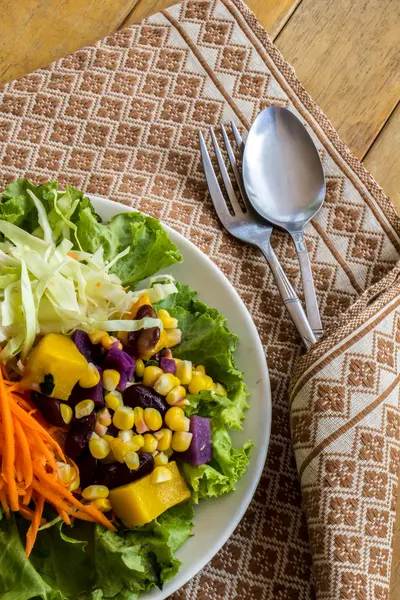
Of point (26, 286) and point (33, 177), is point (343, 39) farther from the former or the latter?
point (26, 286)

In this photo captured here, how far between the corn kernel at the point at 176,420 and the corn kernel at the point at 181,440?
0.01 metres

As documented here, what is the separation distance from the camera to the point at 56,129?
8.41 ft

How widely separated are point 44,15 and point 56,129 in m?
0.52

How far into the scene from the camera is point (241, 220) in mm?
2443

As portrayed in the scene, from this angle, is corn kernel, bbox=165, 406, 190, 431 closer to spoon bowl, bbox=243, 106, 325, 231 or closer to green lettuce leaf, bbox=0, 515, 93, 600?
green lettuce leaf, bbox=0, 515, 93, 600

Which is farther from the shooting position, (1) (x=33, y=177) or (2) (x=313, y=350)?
(1) (x=33, y=177)

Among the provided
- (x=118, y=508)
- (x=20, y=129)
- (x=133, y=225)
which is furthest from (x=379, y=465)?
(x=20, y=129)

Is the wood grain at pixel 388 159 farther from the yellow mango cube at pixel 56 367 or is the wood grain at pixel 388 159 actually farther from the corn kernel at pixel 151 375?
the yellow mango cube at pixel 56 367

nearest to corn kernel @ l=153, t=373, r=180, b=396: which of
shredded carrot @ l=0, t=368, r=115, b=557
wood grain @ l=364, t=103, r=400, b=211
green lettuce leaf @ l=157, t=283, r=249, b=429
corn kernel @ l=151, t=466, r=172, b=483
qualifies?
green lettuce leaf @ l=157, t=283, r=249, b=429

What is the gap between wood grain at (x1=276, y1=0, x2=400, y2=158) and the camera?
2672 millimetres

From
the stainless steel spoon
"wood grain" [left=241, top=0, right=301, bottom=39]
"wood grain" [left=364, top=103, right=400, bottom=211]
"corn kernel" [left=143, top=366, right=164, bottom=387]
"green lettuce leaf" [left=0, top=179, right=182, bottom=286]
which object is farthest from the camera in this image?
"wood grain" [left=241, top=0, right=301, bottom=39]

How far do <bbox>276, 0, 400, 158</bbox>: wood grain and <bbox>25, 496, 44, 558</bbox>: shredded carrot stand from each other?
66.6 inches

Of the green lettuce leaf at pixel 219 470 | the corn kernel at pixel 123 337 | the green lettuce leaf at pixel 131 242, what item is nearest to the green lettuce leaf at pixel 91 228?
the green lettuce leaf at pixel 131 242

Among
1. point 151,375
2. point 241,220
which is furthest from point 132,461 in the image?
point 241,220
